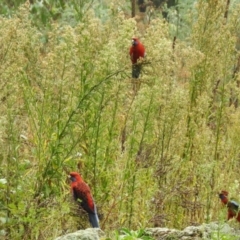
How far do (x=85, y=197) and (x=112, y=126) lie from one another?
1.41 feet

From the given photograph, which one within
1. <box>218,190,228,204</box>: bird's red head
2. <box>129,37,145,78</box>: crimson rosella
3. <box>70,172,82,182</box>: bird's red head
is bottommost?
<box>218,190,228,204</box>: bird's red head

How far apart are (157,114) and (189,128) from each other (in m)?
Answer: 0.29

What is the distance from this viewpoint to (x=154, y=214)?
12.3 ft

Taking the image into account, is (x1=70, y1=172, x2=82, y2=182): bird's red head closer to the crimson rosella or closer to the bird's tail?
the bird's tail

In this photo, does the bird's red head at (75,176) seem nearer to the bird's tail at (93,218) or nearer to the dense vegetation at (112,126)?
the dense vegetation at (112,126)

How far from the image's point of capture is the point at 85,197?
12.0ft

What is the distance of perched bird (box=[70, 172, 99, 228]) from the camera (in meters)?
3.62

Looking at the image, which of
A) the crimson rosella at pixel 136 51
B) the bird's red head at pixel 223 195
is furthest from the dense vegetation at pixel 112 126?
the crimson rosella at pixel 136 51

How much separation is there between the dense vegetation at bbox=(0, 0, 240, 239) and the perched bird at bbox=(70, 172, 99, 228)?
0.24 feet

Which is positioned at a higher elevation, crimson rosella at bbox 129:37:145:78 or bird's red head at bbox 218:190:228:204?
crimson rosella at bbox 129:37:145:78

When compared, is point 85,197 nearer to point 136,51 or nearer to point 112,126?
point 112,126

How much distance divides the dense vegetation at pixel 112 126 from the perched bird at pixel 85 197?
0.07 m

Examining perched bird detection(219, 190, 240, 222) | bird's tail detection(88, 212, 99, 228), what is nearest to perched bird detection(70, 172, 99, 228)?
bird's tail detection(88, 212, 99, 228)

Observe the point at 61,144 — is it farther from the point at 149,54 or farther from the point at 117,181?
the point at 149,54
